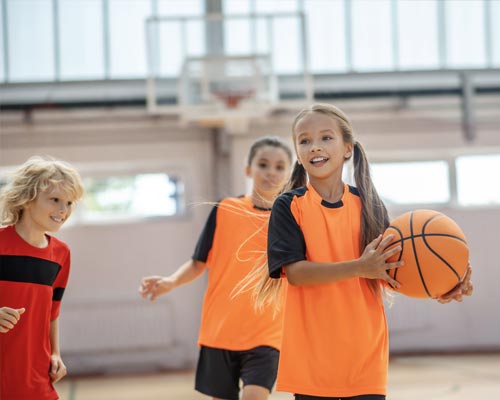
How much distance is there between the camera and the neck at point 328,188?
272 cm

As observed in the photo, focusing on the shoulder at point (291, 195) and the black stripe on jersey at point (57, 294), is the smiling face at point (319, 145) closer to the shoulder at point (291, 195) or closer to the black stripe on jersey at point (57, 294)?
the shoulder at point (291, 195)

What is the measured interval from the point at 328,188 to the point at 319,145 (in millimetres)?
160

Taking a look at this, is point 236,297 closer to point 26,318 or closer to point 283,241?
point 26,318

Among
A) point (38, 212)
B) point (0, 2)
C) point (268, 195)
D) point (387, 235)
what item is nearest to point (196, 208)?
point (0, 2)

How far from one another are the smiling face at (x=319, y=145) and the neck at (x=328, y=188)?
0.05 feet

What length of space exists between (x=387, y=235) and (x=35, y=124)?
797 cm

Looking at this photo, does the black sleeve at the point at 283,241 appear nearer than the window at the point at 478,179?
Yes

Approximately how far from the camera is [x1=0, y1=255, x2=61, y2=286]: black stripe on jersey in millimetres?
2947

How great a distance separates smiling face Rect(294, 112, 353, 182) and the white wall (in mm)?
6954

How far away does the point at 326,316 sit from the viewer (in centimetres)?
257

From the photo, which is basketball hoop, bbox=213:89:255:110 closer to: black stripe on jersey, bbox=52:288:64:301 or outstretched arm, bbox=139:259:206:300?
outstretched arm, bbox=139:259:206:300

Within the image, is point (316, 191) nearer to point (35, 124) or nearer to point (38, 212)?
point (38, 212)

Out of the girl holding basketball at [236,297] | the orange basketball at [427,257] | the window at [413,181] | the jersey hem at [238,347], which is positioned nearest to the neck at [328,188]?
the orange basketball at [427,257]

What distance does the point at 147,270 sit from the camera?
973 cm
